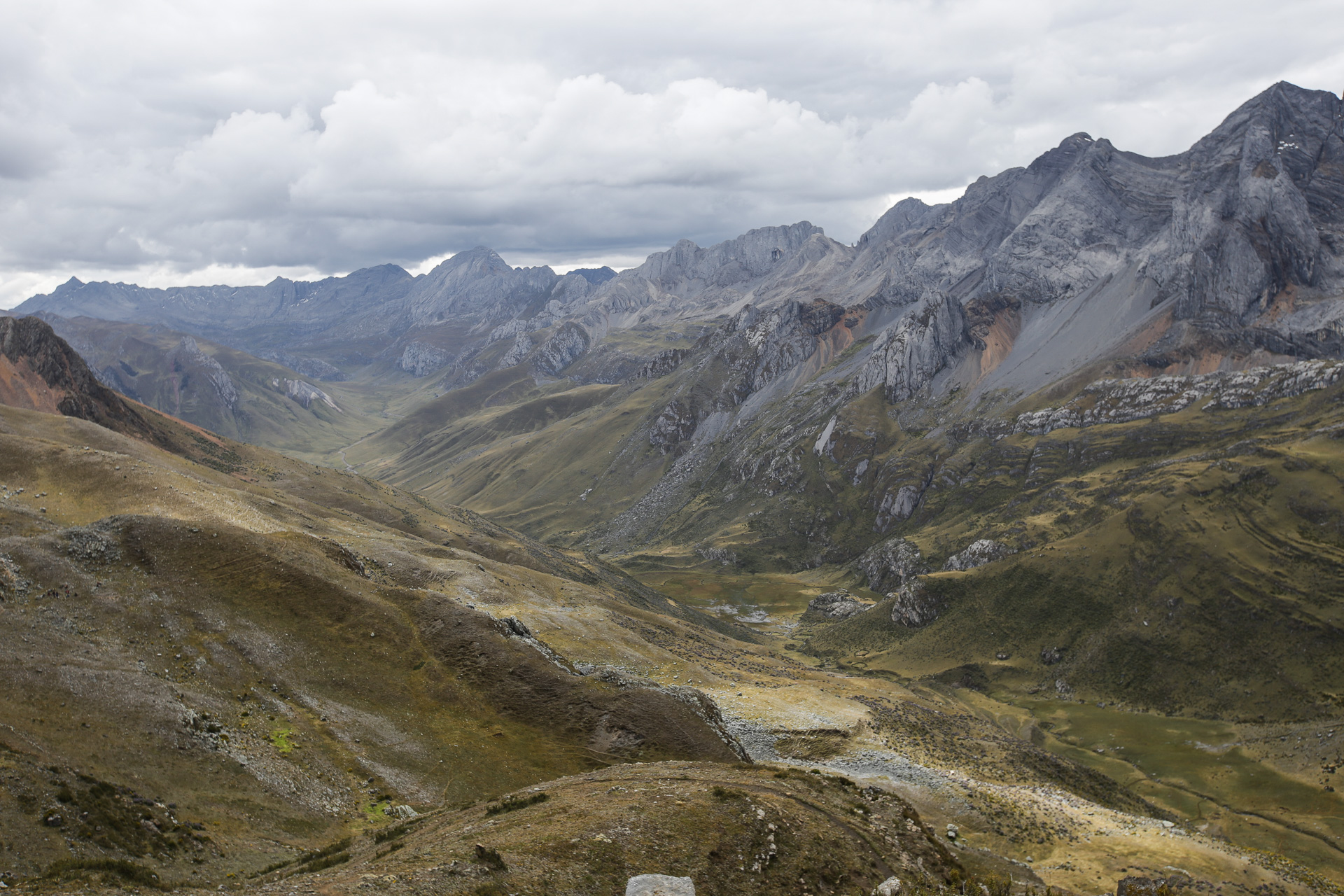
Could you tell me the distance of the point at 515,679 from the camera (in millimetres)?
60812

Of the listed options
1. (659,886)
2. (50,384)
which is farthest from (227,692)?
(50,384)

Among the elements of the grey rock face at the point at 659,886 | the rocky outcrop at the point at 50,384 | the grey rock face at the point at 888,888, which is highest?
the rocky outcrop at the point at 50,384

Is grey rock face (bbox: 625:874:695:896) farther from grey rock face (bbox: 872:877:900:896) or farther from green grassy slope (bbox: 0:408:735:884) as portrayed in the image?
green grassy slope (bbox: 0:408:735:884)

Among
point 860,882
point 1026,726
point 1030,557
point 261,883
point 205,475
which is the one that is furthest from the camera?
point 1030,557

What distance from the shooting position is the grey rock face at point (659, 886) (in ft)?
96.6

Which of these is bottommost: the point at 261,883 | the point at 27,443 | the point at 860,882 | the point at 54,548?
the point at 860,882

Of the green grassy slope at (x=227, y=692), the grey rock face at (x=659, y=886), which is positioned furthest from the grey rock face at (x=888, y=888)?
the green grassy slope at (x=227, y=692)

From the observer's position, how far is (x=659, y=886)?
29.9 metres

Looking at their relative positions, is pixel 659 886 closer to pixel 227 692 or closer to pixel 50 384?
pixel 227 692

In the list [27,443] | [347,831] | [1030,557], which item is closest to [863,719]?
[347,831]

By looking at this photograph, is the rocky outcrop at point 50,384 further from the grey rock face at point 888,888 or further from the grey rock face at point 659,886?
the grey rock face at point 888,888

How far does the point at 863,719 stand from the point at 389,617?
54.2m

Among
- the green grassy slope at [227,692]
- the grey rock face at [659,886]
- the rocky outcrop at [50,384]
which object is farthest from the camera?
the rocky outcrop at [50,384]

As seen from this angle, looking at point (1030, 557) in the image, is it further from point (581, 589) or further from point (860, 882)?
point (860, 882)
